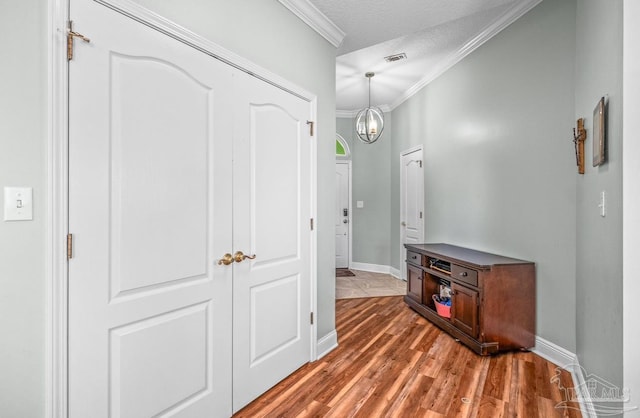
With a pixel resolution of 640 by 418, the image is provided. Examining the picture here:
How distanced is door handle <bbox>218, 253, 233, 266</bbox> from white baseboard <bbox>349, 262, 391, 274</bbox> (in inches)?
170

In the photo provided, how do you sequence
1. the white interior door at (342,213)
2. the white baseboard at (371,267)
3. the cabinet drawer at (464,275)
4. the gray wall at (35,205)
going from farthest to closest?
the white interior door at (342,213) → the white baseboard at (371,267) → the cabinet drawer at (464,275) → the gray wall at (35,205)

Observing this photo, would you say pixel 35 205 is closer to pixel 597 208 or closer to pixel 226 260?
pixel 226 260

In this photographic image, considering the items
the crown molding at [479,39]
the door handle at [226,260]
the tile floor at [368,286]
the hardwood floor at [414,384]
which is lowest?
the hardwood floor at [414,384]

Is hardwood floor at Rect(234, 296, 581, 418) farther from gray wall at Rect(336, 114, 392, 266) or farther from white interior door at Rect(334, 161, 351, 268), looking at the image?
white interior door at Rect(334, 161, 351, 268)

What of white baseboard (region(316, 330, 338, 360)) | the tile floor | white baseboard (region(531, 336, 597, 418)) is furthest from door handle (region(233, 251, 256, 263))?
the tile floor

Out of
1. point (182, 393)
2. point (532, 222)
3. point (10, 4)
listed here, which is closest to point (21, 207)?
point (10, 4)

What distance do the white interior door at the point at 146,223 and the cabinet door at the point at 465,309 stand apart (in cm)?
198

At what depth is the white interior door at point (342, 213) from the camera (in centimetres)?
611

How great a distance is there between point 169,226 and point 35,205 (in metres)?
0.51

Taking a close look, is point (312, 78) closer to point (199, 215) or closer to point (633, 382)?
point (199, 215)

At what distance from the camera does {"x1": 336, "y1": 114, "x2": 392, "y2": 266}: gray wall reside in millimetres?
5797

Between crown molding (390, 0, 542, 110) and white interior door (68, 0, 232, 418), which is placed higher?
crown molding (390, 0, 542, 110)

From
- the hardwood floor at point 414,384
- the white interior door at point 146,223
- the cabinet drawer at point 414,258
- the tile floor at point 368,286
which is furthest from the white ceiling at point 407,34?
the tile floor at point 368,286

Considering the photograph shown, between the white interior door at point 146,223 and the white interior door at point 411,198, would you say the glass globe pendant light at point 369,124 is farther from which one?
the white interior door at point 146,223
